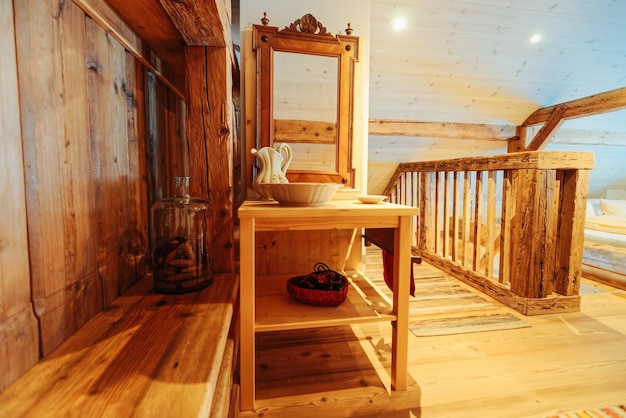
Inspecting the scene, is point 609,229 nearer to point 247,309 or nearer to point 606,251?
point 606,251

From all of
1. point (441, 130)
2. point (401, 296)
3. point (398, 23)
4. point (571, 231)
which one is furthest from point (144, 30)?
point (441, 130)

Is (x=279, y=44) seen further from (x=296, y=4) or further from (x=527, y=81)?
(x=527, y=81)

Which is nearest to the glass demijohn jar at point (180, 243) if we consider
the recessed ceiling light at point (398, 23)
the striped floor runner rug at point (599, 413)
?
the striped floor runner rug at point (599, 413)

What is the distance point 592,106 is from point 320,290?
3.44 meters

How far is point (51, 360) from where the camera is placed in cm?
66

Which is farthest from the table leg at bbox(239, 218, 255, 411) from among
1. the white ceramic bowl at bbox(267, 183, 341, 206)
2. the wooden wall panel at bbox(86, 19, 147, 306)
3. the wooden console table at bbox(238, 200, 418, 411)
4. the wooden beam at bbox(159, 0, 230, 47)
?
the wooden beam at bbox(159, 0, 230, 47)

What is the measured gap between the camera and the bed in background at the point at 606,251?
2.68 metres

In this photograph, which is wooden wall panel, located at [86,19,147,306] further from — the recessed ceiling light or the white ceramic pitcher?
the recessed ceiling light

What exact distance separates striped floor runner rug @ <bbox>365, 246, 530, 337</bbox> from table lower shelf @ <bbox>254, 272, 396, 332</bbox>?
1.66 feet

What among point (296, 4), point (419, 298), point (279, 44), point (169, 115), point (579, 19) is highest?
point (579, 19)

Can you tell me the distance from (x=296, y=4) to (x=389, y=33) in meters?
1.23

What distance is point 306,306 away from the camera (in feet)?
4.12

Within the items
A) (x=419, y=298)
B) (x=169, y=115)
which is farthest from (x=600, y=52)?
(x=169, y=115)

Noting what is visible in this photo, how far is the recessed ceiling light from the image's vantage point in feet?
8.07
